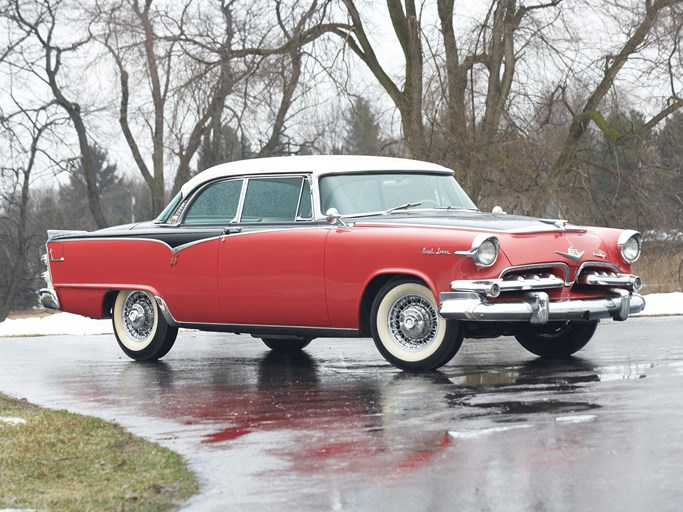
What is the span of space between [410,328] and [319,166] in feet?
6.35

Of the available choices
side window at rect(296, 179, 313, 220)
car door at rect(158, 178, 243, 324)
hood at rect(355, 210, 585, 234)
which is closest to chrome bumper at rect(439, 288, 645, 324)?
hood at rect(355, 210, 585, 234)

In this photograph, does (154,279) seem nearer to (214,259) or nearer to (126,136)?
(214,259)

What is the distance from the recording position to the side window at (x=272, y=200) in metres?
11.1

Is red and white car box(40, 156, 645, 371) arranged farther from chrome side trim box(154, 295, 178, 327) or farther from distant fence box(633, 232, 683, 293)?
distant fence box(633, 232, 683, 293)

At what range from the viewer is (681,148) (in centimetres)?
2508

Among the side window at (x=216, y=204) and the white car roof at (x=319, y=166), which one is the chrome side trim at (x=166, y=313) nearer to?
the side window at (x=216, y=204)

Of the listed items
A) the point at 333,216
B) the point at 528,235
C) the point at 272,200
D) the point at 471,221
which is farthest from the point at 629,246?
the point at 272,200

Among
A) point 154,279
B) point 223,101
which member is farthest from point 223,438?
point 223,101

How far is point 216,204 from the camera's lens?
38.8 ft

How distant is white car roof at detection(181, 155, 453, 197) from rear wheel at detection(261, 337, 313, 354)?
86.6 inches

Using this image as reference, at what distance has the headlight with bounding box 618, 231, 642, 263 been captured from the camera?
35.1 ft

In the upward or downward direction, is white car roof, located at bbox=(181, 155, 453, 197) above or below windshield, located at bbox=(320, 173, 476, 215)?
above

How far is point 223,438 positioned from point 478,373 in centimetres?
333

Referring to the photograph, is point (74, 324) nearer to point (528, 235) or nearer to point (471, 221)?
point (471, 221)
